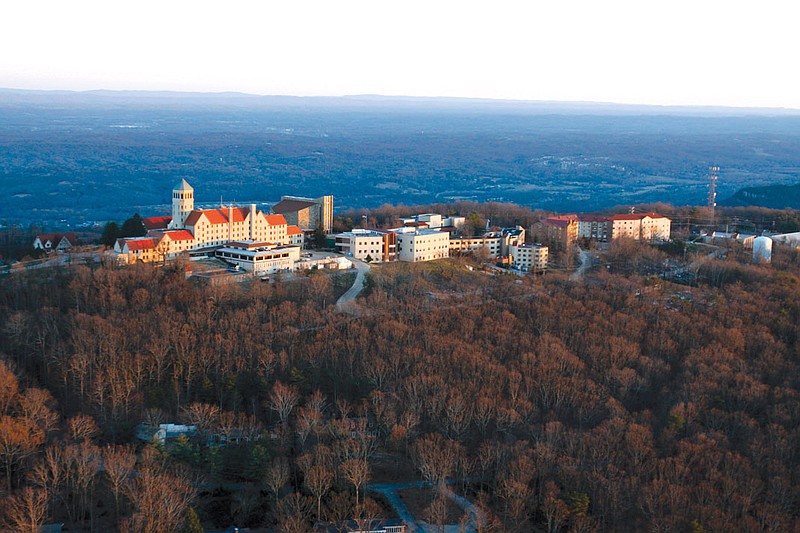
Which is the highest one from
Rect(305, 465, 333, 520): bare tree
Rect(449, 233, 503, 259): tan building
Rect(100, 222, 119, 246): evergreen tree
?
Rect(100, 222, 119, 246): evergreen tree

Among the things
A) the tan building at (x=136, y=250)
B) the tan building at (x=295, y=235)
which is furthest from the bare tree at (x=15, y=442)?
the tan building at (x=295, y=235)

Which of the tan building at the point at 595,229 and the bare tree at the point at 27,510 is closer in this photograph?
the bare tree at the point at 27,510

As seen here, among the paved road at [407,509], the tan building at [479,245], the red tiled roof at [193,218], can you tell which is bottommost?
the paved road at [407,509]

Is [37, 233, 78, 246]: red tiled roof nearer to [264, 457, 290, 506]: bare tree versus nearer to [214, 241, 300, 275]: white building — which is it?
[214, 241, 300, 275]: white building

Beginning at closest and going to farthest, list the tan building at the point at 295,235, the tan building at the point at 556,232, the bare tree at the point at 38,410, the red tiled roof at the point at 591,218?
the bare tree at the point at 38,410 → the tan building at the point at 295,235 → the tan building at the point at 556,232 → the red tiled roof at the point at 591,218

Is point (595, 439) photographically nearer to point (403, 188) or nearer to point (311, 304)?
point (311, 304)

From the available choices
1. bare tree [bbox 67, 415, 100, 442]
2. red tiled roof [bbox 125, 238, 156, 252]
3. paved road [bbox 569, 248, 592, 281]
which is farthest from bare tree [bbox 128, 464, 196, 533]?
paved road [bbox 569, 248, 592, 281]

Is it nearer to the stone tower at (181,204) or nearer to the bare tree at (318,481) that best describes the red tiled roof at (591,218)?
the stone tower at (181,204)
